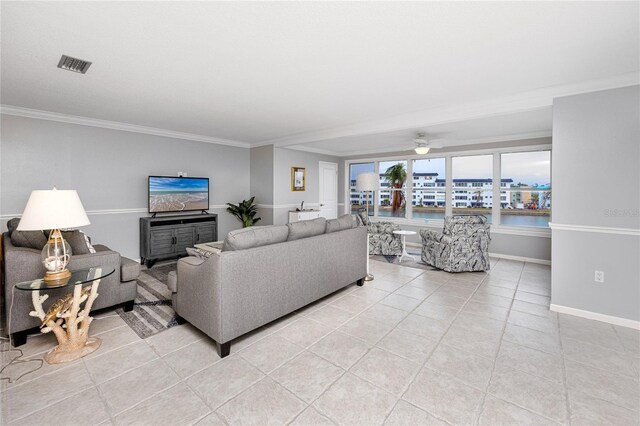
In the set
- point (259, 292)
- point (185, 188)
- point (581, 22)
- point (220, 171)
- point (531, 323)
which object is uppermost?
point (581, 22)

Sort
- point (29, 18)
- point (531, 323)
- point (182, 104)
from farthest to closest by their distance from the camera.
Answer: point (182, 104) < point (531, 323) < point (29, 18)

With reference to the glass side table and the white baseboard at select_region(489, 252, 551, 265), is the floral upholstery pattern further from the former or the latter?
the glass side table

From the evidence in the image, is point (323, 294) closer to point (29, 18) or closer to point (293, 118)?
point (293, 118)

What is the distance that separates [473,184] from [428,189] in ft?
3.25

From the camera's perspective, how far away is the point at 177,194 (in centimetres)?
551

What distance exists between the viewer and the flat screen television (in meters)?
5.21

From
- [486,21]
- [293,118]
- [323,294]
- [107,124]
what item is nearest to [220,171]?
[107,124]

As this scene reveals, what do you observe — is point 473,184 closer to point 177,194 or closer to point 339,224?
point 339,224

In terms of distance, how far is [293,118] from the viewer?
4578 mm

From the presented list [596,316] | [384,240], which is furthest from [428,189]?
[596,316]

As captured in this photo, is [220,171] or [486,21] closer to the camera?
[486,21]

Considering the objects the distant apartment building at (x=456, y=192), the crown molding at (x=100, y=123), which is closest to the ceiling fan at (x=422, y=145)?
the distant apartment building at (x=456, y=192)

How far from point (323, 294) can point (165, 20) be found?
2.81m

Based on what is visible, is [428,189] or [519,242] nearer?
[519,242]
